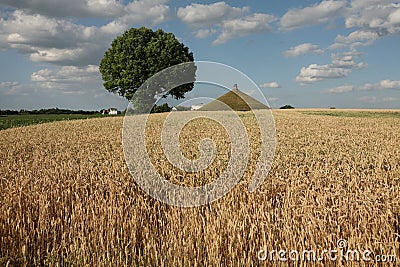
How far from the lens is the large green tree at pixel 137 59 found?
4825cm

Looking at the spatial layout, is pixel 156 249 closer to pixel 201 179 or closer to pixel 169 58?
pixel 201 179

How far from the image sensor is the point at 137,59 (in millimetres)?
49156

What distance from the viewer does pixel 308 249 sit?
13.3 ft

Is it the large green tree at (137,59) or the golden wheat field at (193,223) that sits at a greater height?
the large green tree at (137,59)

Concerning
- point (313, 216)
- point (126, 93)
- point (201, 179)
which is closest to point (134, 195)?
point (201, 179)

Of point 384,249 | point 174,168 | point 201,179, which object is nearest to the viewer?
point 384,249

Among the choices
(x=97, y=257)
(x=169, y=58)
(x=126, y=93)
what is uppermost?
(x=169, y=58)

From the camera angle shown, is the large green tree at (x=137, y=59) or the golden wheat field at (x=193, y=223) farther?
the large green tree at (x=137, y=59)

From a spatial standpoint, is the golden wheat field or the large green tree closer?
the golden wheat field

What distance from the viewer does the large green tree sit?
48.2 meters

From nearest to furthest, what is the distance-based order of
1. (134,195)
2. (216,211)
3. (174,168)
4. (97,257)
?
(97,257) → (216,211) → (134,195) → (174,168)

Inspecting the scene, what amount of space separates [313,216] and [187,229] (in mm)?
1447

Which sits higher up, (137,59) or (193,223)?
(137,59)

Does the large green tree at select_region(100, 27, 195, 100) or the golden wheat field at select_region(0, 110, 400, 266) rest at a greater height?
the large green tree at select_region(100, 27, 195, 100)
